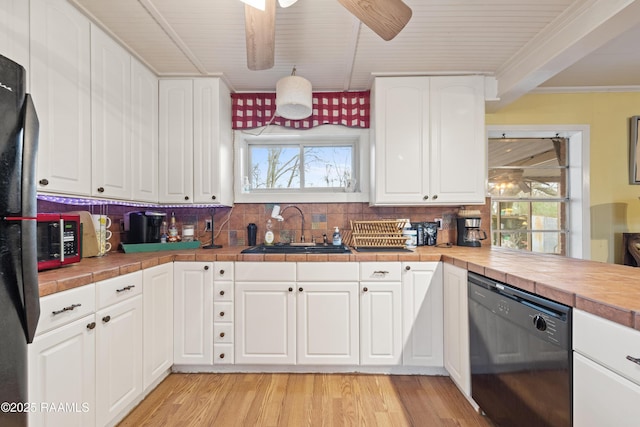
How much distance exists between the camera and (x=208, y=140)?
2326 mm

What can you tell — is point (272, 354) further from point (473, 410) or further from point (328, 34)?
point (328, 34)

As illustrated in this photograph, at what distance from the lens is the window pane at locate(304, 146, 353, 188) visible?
9.17 ft

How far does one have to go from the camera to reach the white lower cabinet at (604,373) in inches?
30.8

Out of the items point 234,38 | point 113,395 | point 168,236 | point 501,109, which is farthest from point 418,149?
point 113,395

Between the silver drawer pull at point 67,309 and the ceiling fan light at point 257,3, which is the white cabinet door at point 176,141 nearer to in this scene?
the silver drawer pull at point 67,309

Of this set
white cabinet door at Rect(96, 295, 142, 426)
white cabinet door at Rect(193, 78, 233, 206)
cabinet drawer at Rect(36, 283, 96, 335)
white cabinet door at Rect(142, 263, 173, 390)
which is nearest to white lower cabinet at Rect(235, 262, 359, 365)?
white cabinet door at Rect(142, 263, 173, 390)

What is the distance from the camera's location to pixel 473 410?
5.45ft

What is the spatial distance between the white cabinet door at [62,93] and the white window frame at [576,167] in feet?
10.1

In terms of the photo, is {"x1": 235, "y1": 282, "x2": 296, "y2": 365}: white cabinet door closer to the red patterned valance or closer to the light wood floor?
the light wood floor

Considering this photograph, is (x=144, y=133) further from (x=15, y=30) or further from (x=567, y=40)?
(x=567, y=40)

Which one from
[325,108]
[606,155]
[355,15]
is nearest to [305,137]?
[325,108]

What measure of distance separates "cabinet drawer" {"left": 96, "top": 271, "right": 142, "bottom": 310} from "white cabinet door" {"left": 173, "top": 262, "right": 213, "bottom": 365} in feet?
1.19

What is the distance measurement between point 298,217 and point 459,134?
1.53 m

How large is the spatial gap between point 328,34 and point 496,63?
1.33 metres
